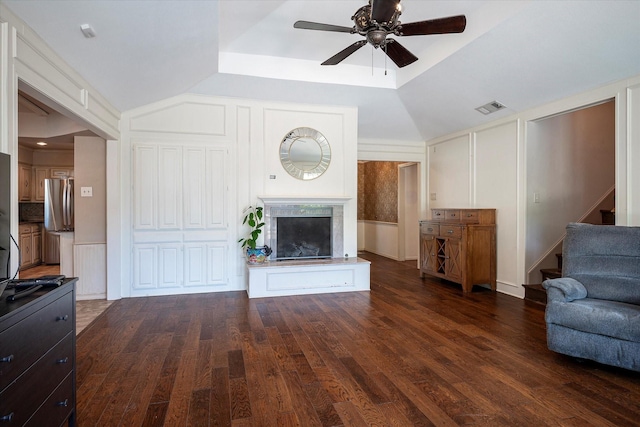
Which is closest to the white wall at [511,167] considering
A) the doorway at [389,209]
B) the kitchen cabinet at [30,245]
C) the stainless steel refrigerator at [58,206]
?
the doorway at [389,209]

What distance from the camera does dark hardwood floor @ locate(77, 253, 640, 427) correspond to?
2.07 metres

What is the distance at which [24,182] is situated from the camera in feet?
23.6

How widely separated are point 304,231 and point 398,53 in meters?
2.93

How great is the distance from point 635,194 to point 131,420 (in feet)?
15.0

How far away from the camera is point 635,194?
11.4 ft

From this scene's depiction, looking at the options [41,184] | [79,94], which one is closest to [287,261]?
[79,94]

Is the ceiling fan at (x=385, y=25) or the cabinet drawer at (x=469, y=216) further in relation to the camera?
the cabinet drawer at (x=469, y=216)

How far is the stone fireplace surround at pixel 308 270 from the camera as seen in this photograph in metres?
4.79

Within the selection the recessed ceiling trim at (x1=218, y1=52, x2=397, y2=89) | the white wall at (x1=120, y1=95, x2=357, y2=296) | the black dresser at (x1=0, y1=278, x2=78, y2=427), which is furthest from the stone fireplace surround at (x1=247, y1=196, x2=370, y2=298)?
the black dresser at (x1=0, y1=278, x2=78, y2=427)

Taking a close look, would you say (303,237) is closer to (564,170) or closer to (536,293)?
(536,293)

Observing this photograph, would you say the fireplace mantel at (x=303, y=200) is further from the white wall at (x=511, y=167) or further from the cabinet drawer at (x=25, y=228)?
the cabinet drawer at (x=25, y=228)

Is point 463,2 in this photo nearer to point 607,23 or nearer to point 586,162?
point 607,23

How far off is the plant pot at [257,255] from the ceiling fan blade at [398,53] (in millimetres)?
2946

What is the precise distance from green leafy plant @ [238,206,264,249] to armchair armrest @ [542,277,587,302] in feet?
11.2
